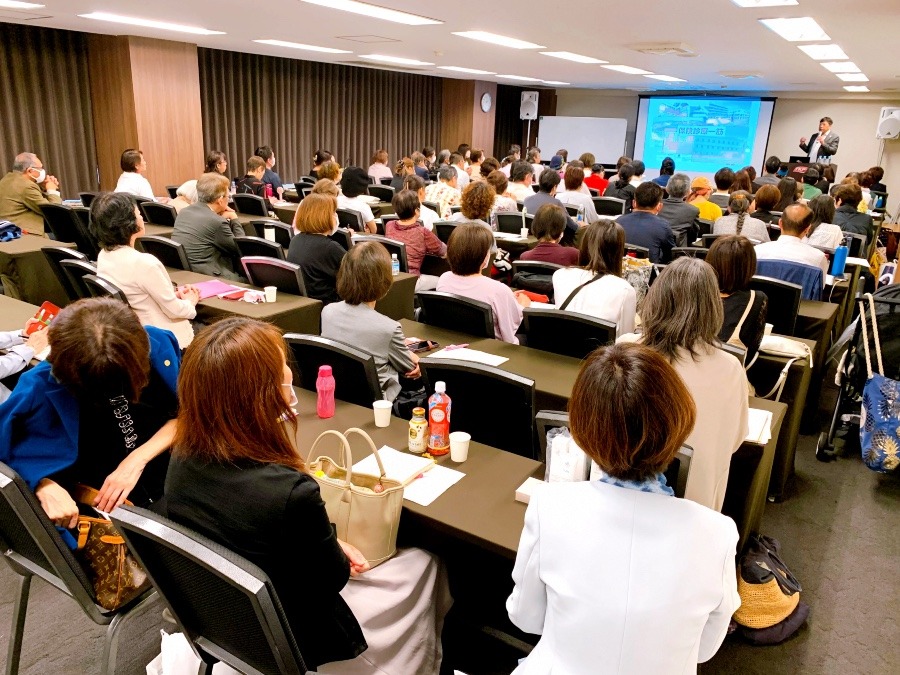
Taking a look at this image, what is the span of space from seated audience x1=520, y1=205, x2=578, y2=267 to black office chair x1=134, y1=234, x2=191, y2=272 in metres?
2.38

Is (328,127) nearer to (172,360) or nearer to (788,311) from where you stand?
(788,311)

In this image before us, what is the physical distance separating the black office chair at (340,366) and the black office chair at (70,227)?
3768 mm

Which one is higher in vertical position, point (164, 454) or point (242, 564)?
point (242, 564)

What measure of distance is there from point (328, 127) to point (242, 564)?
1199cm

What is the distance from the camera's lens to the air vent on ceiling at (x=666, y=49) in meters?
6.93

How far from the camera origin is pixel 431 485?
1888mm

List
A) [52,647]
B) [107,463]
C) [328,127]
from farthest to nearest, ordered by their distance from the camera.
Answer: [328,127]
[52,647]
[107,463]

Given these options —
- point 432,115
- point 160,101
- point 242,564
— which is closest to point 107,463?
point 242,564

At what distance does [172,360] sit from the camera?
6.78ft

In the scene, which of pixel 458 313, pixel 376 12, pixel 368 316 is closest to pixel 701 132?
pixel 376 12

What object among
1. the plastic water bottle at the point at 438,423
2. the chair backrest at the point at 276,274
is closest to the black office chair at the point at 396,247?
the chair backrest at the point at 276,274

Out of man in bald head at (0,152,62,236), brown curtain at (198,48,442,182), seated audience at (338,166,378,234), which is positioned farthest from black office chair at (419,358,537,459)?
brown curtain at (198,48,442,182)

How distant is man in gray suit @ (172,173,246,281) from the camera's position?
4.62 m

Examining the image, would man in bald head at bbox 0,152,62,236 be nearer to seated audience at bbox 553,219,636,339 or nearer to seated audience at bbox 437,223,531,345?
seated audience at bbox 437,223,531,345
